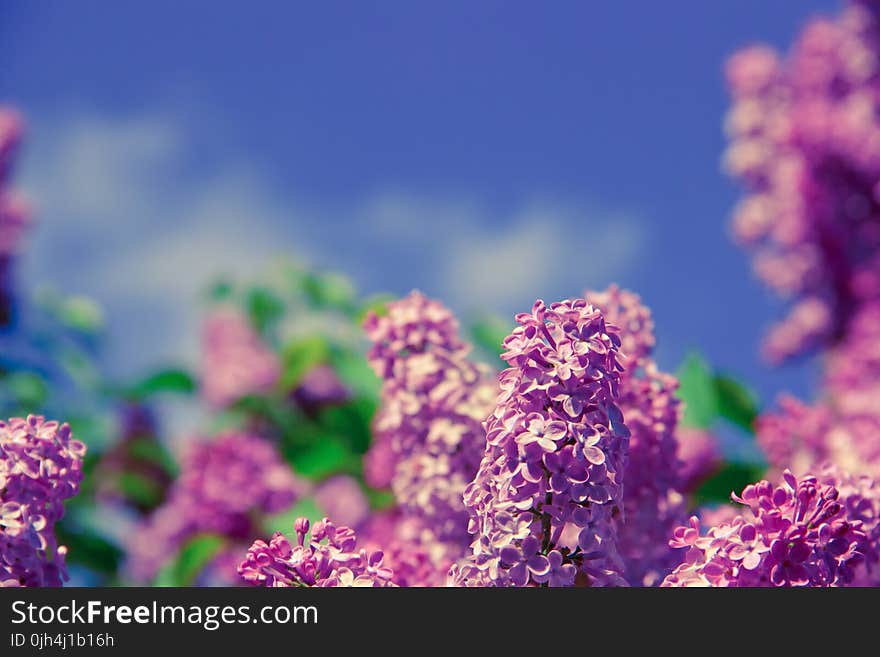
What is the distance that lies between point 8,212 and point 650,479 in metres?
5.61

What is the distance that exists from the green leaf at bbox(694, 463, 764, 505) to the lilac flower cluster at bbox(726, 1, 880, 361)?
9.85ft

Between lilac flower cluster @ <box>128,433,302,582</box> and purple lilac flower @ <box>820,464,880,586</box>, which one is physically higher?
lilac flower cluster @ <box>128,433,302,582</box>

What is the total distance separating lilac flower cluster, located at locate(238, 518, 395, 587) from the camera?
148 centimetres

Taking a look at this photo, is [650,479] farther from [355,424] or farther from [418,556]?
[355,424]

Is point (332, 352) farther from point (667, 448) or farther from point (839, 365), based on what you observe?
point (839, 365)

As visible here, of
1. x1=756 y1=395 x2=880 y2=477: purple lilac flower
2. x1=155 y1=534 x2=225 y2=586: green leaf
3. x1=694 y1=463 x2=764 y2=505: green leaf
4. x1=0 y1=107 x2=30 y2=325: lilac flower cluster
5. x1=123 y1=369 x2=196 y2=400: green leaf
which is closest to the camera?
x1=756 y1=395 x2=880 y2=477: purple lilac flower

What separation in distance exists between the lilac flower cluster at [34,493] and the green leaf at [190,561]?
1.96 meters

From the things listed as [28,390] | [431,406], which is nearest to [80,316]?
[28,390]

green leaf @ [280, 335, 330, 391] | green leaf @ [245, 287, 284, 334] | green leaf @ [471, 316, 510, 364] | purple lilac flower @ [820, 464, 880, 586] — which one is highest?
green leaf @ [245, 287, 284, 334]

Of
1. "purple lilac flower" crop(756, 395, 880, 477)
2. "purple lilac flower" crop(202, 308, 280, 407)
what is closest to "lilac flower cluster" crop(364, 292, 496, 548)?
"purple lilac flower" crop(756, 395, 880, 477)

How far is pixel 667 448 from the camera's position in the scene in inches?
75.6

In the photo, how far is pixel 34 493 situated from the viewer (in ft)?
5.30

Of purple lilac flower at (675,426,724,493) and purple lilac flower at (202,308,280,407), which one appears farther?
purple lilac flower at (202,308,280,407)

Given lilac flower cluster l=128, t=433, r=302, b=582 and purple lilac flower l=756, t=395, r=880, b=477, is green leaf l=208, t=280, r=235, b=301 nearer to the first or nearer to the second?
lilac flower cluster l=128, t=433, r=302, b=582
